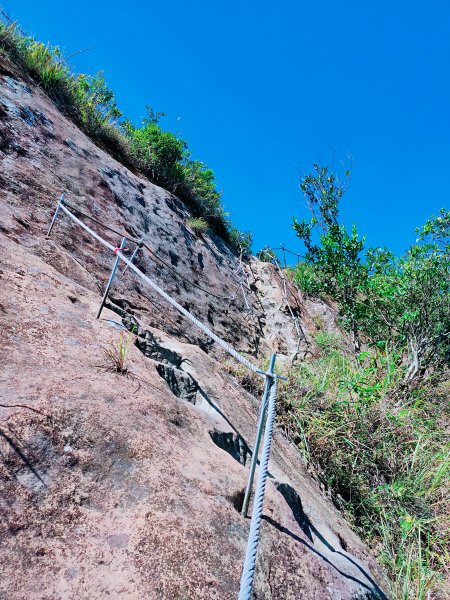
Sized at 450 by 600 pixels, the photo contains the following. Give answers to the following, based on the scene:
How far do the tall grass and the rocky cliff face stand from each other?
35 cm

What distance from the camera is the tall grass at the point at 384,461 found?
322cm

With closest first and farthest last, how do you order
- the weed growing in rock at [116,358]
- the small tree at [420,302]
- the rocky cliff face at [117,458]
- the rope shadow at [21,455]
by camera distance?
the rocky cliff face at [117,458] < the rope shadow at [21,455] < the weed growing in rock at [116,358] < the small tree at [420,302]

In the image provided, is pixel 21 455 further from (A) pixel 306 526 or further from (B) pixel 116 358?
(A) pixel 306 526

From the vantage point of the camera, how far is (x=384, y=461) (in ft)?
13.8

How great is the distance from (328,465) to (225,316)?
10.8ft

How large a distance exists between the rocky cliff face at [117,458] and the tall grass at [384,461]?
0.35 meters

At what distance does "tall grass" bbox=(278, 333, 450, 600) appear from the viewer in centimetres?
322

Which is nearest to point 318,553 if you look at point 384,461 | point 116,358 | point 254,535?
point 254,535

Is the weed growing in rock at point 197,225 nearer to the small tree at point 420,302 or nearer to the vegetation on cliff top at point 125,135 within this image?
the vegetation on cliff top at point 125,135

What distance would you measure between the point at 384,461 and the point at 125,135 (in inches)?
337

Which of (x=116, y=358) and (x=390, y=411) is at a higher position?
(x=390, y=411)

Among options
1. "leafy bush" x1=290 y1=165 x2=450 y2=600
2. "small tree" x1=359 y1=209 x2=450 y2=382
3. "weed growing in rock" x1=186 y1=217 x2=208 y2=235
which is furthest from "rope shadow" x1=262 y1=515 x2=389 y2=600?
"weed growing in rock" x1=186 y1=217 x2=208 y2=235

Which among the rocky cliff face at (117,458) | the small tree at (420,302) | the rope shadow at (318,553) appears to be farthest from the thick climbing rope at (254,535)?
the small tree at (420,302)

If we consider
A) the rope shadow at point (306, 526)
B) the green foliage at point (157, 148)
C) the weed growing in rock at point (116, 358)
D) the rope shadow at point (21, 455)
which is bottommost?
the rope shadow at point (21, 455)
